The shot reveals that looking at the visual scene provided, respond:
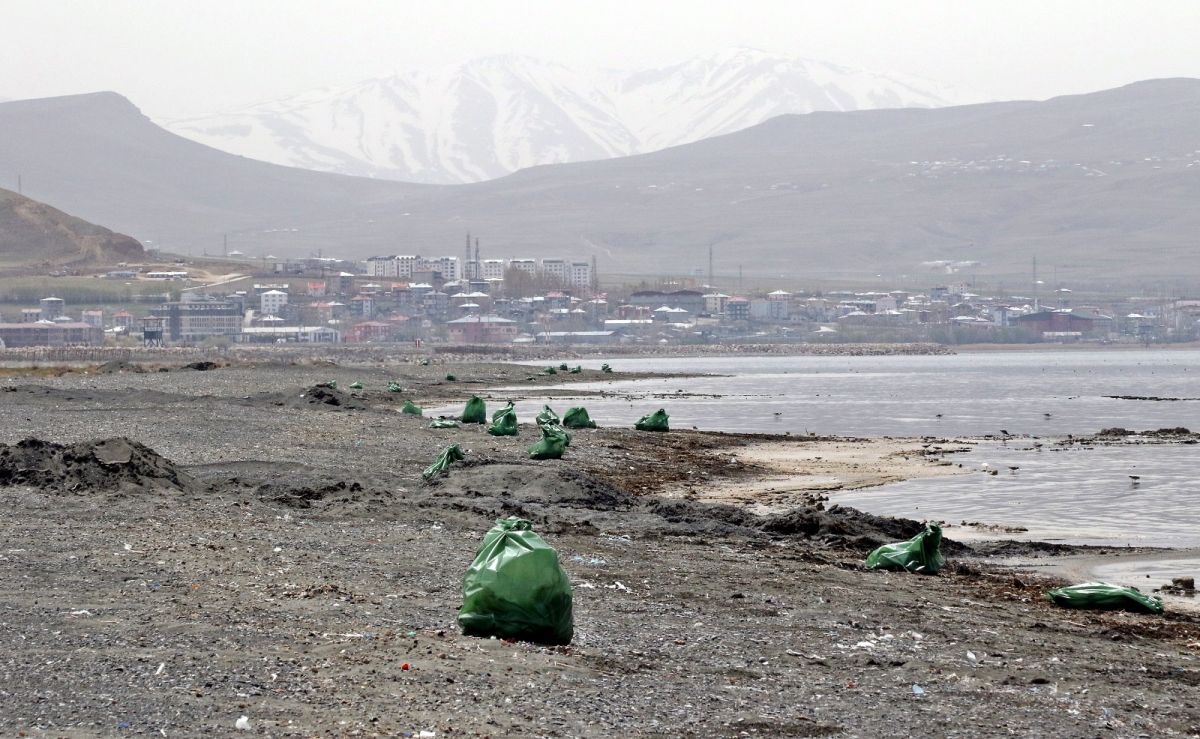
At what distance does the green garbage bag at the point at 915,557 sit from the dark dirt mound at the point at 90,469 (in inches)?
311

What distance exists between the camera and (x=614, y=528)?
1731 centimetres

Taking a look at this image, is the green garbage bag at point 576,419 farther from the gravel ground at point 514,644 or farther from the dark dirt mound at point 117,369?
the dark dirt mound at point 117,369

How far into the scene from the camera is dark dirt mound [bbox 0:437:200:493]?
56.2 ft

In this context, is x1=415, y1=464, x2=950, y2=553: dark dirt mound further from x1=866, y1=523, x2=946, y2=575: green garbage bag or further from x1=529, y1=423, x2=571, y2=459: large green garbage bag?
x1=529, y1=423, x2=571, y2=459: large green garbage bag

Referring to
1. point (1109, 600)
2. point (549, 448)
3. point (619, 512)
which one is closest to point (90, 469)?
point (619, 512)

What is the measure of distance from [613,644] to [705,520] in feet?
26.9

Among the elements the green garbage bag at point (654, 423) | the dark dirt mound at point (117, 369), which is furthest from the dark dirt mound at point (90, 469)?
the dark dirt mound at point (117, 369)

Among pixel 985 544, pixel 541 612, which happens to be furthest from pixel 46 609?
pixel 985 544

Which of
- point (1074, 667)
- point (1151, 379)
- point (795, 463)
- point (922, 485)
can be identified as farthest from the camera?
point (1151, 379)

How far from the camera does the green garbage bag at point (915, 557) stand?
590 inches

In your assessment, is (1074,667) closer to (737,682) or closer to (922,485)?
(737,682)

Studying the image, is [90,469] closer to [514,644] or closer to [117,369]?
[514,644]

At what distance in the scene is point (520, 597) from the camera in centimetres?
975

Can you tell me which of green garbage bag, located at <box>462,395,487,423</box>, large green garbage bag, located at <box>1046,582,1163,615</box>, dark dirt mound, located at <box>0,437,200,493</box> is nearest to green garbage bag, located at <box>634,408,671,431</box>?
green garbage bag, located at <box>462,395,487,423</box>
